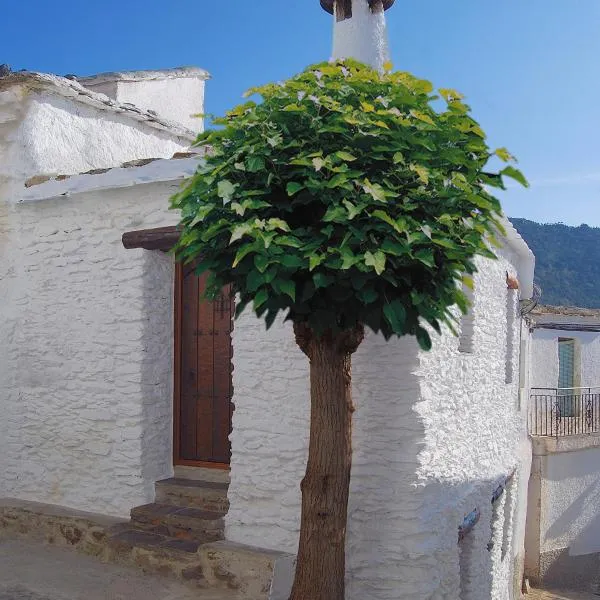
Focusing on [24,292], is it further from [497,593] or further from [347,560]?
[497,593]

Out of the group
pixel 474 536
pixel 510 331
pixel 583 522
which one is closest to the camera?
pixel 474 536

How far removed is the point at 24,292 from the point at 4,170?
134cm

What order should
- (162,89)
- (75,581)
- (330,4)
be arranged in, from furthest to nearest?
1. (162,89)
2. (330,4)
3. (75,581)

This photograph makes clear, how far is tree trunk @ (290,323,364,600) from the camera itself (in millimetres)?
4383

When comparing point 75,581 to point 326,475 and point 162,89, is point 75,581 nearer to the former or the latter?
point 326,475

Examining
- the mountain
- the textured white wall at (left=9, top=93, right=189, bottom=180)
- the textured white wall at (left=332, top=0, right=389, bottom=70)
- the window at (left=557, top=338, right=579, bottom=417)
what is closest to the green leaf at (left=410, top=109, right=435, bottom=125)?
the textured white wall at (left=332, top=0, right=389, bottom=70)

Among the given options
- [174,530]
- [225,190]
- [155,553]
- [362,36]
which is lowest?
[155,553]

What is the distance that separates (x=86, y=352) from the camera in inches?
268

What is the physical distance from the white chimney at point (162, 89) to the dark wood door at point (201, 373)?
511cm

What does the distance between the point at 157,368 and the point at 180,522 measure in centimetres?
144

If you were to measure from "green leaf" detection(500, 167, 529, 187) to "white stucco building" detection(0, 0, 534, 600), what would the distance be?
181cm

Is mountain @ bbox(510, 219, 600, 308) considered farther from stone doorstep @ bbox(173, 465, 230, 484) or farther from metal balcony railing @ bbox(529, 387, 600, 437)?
stone doorstep @ bbox(173, 465, 230, 484)

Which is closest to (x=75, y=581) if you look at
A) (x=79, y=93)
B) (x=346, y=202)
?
(x=346, y=202)

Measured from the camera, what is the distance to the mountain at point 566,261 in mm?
38062
